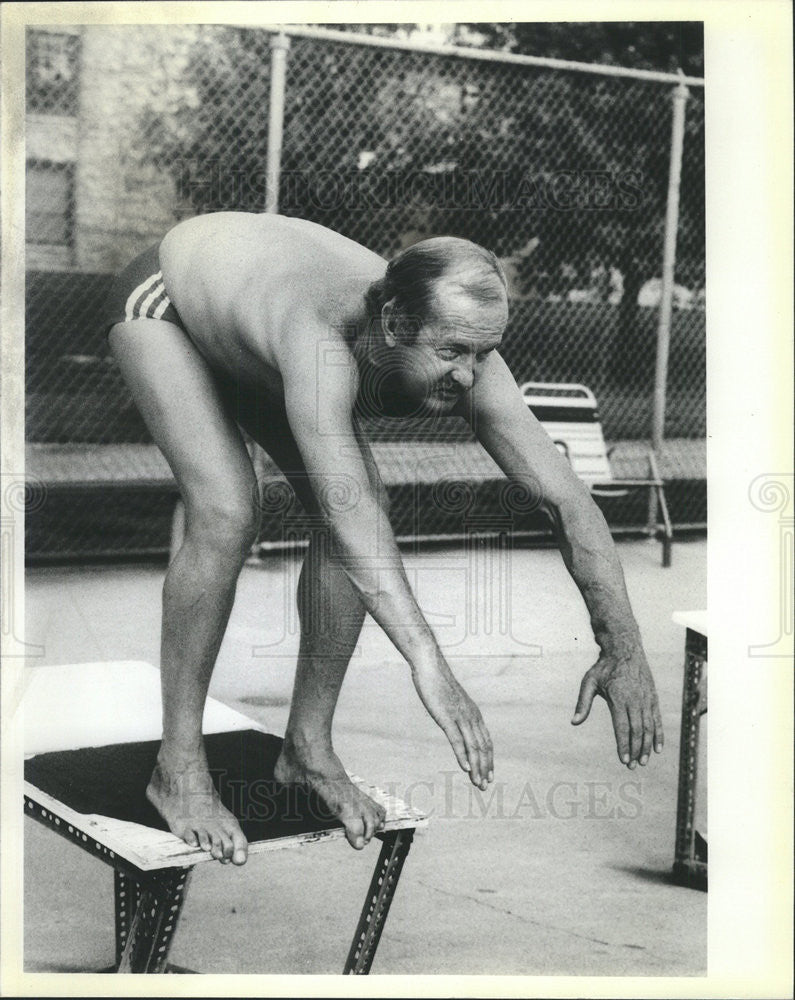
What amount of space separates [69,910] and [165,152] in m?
1.53

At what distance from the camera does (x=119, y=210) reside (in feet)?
8.04

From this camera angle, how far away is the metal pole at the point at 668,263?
288cm

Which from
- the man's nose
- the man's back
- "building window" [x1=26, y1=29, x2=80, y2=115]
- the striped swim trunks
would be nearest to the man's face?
the man's nose

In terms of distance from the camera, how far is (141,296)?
6.39 feet

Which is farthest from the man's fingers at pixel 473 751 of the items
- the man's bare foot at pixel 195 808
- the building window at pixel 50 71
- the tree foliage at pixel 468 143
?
the building window at pixel 50 71

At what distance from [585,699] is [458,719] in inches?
10.6

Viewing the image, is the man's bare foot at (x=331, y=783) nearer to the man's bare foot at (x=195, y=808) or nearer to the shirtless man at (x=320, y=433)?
the shirtless man at (x=320, y=433)

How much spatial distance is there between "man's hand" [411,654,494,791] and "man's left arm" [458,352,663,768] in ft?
0.78

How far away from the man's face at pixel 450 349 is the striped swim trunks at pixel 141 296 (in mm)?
429

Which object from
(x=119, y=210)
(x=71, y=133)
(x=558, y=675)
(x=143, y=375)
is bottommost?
(x=558, y=675)

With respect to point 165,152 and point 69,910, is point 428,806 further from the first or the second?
point 165,152

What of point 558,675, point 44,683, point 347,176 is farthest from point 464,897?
point 347,176

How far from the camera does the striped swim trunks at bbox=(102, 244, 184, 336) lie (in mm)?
1936

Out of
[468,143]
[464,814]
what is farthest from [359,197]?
[464,814]
